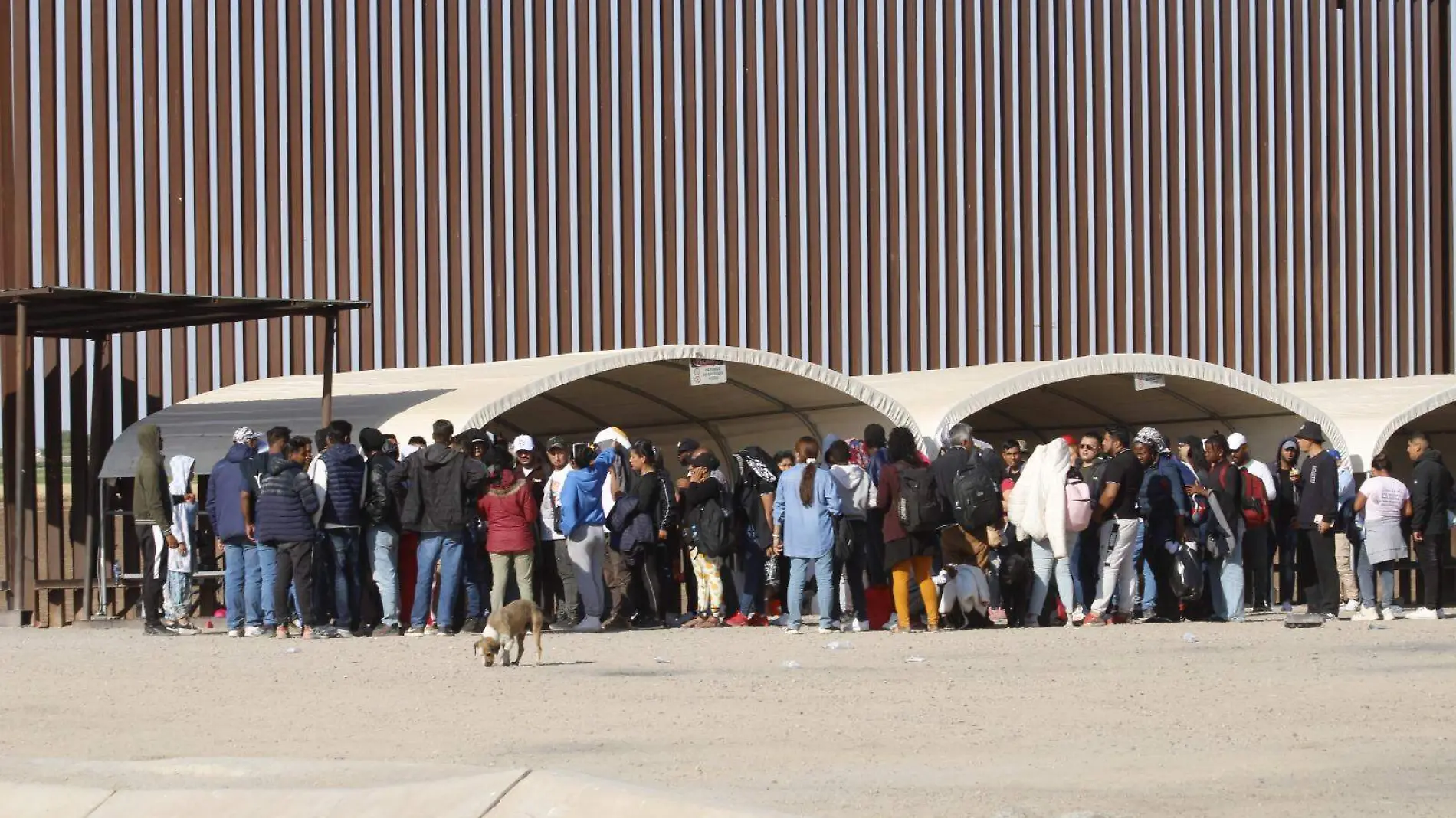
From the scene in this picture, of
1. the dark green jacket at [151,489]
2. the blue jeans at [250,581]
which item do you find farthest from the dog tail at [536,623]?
Result: the dark green jacket at [151,489]

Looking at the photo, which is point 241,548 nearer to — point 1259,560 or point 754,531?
point 754,531

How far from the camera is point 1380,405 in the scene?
65.2ft

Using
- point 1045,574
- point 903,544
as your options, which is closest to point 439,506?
point 903,544

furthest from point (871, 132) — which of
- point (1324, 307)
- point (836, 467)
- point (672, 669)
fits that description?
point (672, 669)

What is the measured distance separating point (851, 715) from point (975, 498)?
4880 millimetres

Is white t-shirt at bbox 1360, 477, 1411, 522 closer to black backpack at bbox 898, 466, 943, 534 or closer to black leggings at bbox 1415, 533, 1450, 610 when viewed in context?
black leggings at bbox 1415, 533, 1450, 610

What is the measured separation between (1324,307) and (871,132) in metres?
7.30

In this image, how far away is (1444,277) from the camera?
29.4m

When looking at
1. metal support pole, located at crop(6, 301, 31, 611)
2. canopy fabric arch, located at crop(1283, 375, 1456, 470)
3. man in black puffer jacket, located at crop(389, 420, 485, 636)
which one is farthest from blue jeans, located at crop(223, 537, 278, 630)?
canopy fabric arch, located at crop(1283, 375, 1456, 470)

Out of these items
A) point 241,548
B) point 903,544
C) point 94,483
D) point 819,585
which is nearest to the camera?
point 903,544

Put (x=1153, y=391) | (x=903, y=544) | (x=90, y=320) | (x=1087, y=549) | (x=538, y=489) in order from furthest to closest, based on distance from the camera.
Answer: (x=1153, y=391)
(x=90, y=320)
(x=1087, y=549)
(x=538, y=489)
(x=903, y=544)

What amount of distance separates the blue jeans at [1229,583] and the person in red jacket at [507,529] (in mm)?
4783

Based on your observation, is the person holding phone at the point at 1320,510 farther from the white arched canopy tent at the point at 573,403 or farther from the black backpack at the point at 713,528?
the black backpack at the point at 713,528

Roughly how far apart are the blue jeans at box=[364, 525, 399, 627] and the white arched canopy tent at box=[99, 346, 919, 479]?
5.53ft
